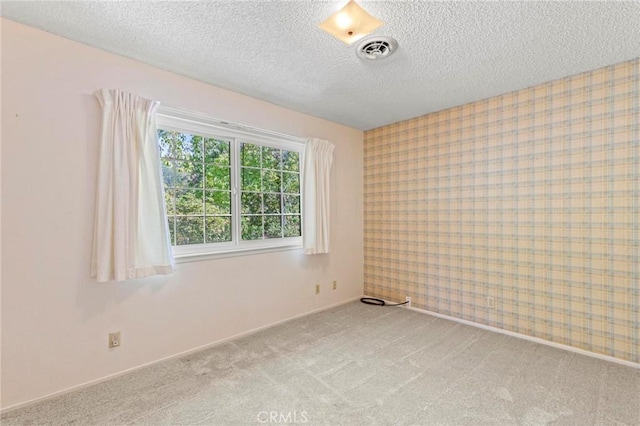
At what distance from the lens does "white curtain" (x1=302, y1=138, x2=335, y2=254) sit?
10.5 ft

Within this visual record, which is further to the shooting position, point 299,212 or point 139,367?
point 299,212

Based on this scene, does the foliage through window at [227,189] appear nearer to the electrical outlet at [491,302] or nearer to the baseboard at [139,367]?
the baseboard at [139,367]

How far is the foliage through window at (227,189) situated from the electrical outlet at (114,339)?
778 mm

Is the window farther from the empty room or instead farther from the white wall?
the white wall

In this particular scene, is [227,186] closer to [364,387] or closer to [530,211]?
[364,387]

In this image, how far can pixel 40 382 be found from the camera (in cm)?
178

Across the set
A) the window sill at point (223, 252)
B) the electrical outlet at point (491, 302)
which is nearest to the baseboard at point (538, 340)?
the electrical outlet at point (491, 302)

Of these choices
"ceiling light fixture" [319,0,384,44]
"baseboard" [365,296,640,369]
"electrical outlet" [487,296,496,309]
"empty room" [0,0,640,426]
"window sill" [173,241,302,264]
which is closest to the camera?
"ceiling light fixture" [319,0,384,44]

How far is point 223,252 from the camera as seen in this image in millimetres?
2623

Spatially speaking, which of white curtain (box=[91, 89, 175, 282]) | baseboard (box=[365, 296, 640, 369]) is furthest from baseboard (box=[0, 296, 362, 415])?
baseboard (box=[365, 296, 640, 369])

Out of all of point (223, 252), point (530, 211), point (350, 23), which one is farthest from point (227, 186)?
point (530, 211)

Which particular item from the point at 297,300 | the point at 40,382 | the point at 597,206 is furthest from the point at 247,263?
the point at 597,206

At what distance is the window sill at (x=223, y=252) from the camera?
240cm

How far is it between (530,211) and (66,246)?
12.2 feet
